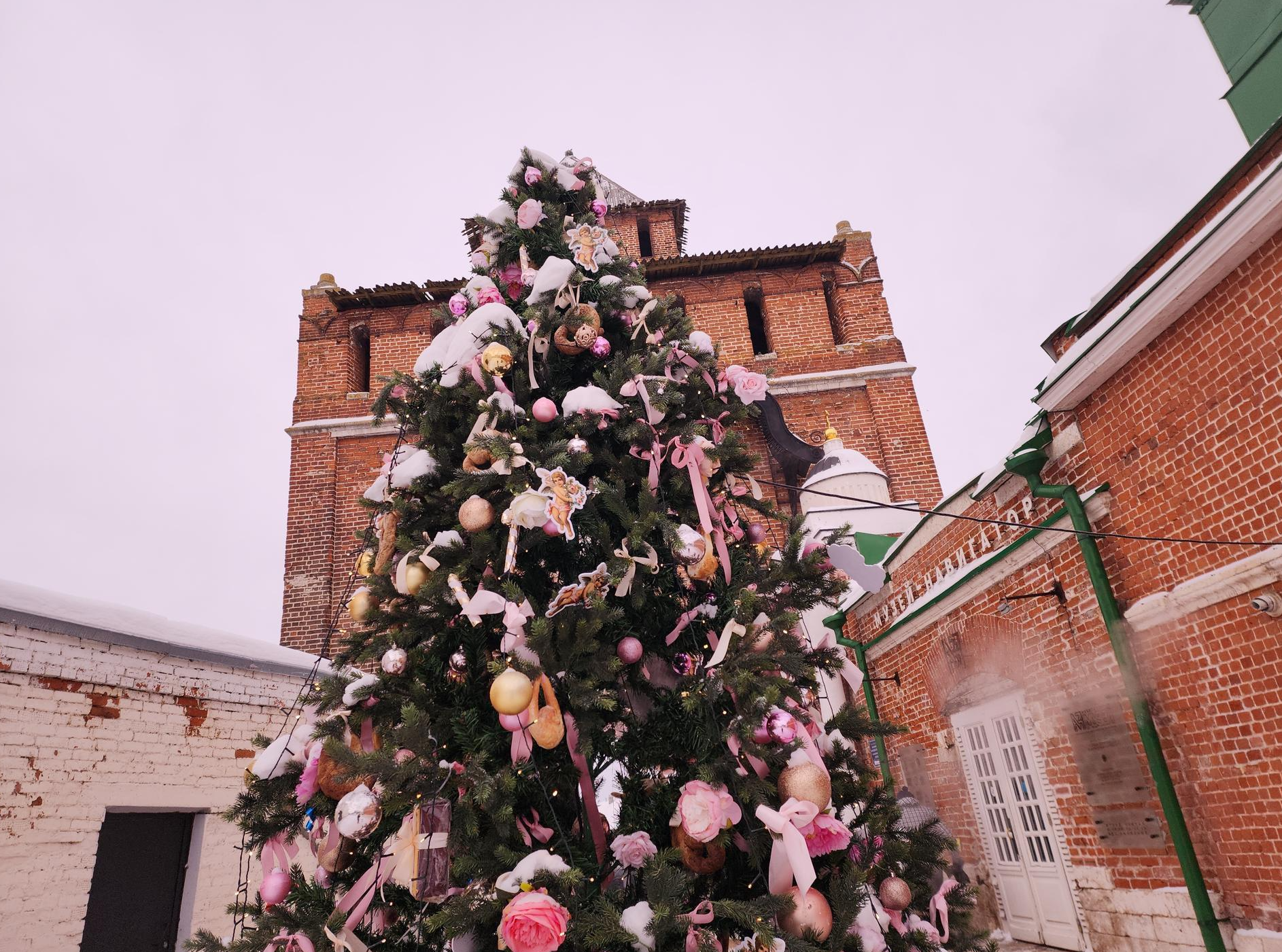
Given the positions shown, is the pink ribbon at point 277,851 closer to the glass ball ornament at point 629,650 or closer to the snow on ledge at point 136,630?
the glass ball ornament at point 629,650

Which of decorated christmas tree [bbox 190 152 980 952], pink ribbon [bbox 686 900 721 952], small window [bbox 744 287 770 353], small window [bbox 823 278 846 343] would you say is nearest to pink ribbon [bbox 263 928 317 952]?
decorated christmas tree [bbox 190 152 980 952]

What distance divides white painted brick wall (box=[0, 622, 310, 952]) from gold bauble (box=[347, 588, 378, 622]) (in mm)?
3199

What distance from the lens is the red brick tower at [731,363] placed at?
11938 millimetres

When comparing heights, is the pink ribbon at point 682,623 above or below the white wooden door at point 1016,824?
above

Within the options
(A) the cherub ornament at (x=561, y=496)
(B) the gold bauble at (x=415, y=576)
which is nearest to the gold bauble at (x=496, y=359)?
(A) the cherub ornament at (x=561, y=496)

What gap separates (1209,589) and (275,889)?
485cm

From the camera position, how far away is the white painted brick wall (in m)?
4.35

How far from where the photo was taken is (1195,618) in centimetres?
422

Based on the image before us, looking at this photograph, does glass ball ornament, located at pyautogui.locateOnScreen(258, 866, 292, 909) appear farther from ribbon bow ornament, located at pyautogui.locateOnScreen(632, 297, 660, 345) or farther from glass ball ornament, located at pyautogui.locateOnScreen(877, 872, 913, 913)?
ribbon bow ornament, located at pyautogui.locateOnScreen(632, 297, 660, 345)

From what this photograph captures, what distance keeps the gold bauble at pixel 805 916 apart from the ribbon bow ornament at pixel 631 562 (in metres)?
1.12

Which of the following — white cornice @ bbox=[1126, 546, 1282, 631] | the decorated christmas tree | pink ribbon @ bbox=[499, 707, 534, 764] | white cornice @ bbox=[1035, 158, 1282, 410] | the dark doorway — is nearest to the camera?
the decorated christmas tree

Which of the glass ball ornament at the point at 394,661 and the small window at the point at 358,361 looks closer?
the glass ball ornament at the point at 394,661

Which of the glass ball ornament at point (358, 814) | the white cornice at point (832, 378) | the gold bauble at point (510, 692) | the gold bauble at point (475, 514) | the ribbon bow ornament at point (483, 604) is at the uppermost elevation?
the white cornice at point (832, 378)

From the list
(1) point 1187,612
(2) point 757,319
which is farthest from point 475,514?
(2) point 757,319
